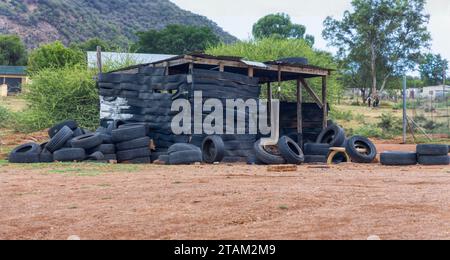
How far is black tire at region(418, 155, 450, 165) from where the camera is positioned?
581 inches

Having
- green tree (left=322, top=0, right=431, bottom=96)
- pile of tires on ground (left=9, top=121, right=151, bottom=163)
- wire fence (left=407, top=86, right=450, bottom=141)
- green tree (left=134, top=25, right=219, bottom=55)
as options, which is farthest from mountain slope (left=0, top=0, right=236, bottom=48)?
pile of tires on ground (left=9, top=121, right=151, bottom=163)

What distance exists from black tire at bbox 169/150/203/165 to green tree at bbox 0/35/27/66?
53.3 metres

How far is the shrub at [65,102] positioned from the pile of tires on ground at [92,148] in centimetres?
873

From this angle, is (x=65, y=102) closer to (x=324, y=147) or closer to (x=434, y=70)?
(x=324, y=147)

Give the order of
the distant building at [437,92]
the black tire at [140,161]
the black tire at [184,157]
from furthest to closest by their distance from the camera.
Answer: the distant building at [437,92]
the black tire at [140,161]
the black tire at [184,157]

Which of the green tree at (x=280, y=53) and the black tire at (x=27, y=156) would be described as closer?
the black tire at (x=27, y=156)

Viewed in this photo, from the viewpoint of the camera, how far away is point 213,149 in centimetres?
1544

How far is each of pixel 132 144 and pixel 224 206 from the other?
911 cm

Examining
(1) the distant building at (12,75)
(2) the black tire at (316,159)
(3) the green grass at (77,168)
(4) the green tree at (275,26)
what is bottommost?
(2) the black tire at (316,159)

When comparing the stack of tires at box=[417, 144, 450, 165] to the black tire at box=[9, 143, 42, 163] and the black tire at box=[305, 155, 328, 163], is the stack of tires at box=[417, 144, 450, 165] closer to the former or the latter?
the black tire at box=[305, 155, 328, 163]

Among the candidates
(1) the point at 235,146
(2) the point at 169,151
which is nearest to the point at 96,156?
(2) the point at 169,151

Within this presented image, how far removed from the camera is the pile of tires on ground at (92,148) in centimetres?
1509

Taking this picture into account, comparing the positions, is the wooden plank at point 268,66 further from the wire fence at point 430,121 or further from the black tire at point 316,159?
the wire fence at point 430,121

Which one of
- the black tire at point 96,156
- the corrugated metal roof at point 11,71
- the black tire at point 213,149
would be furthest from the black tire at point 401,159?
the corrugated metal roof at point 11,71
